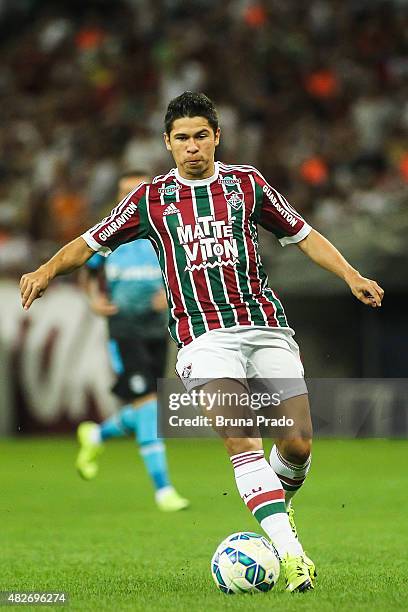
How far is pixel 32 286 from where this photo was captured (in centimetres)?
478

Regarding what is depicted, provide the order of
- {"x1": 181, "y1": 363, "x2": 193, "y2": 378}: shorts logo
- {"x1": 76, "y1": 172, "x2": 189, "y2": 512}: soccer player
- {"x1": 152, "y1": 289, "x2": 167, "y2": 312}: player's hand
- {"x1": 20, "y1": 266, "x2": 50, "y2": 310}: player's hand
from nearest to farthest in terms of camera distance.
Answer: {"x1": 20, "y1": 266, "x2": 50, "y2": 310}: player's hand, {"x1": 181, "y1": 363, "x2": 193, "y2": 378}: shorts logo, {"x1": 76, "y1": 172, "x2": 189, "y2": 512}: soccer player, {"x1": 152, "y1": 289, "x2": 167, "y2": 312}: player's hand

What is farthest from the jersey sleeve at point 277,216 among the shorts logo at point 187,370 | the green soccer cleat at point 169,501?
the green soccer cleat at point 169,501

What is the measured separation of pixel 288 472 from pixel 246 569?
62 cm

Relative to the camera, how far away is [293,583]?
4.57 metres

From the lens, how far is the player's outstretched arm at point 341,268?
4.83m

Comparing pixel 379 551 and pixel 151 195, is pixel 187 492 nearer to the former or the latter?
pixel 379 551

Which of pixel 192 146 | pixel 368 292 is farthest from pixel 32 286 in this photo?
pixel 368 292

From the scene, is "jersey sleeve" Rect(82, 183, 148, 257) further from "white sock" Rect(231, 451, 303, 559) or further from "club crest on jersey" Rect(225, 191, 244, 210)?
"white sock" Rect(231, 451, 303, 559)

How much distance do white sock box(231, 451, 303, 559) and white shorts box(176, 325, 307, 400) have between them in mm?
322

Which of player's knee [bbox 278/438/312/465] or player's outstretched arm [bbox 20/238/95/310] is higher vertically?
Answer: player's outstretched arm [bbox 20/238/95/310]

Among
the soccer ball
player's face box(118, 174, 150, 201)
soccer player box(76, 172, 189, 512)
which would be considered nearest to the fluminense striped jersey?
the soccer ball

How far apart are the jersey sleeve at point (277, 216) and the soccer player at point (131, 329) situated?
306 cm

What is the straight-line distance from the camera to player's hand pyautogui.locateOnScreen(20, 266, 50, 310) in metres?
4.77

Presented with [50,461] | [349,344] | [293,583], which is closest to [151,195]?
[293,583]
